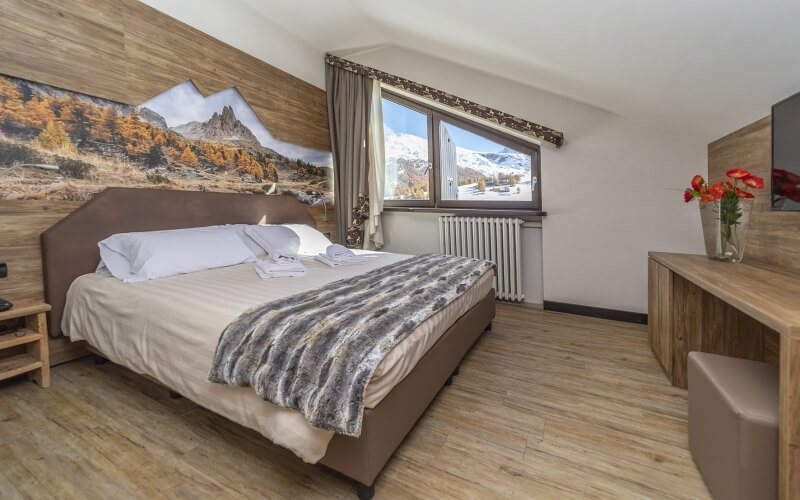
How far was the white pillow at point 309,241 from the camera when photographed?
3262mm

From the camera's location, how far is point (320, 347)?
1.20 m

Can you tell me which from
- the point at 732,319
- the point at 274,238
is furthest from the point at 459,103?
the point at 732,319

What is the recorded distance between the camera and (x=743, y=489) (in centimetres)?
101

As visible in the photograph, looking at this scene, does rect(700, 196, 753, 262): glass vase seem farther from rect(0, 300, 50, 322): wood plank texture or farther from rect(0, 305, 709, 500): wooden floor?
rect(0, 300, 50, 322): wood plank texture

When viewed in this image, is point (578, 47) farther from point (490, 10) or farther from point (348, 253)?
point (348, 253)

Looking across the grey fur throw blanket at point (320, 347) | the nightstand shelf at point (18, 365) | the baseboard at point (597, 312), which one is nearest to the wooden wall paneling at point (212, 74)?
the nightstand shelf at point (18, 365)

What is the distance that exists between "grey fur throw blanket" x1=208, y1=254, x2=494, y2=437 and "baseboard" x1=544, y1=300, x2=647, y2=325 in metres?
2.00

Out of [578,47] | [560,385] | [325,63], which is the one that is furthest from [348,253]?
[325,63]

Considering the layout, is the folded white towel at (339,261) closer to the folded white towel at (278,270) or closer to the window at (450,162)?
the folded white towel at (278,270)

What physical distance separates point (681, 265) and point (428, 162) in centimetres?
274

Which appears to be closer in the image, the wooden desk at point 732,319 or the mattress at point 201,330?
the wooden desk at point 732,319

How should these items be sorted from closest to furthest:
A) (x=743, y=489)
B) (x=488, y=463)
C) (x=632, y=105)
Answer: (x=743, y=489) → (x=488, y=463) → (x=632, y=105)

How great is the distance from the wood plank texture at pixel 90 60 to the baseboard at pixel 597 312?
11.7ft

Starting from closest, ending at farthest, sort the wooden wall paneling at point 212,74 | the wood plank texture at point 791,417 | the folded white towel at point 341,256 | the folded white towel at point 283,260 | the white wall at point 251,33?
the wood plank texture at point 791,417, the folded white towel at point 283,260, the wooden wall paneling at point 212,74, the folded white towel at point 341,256, the white wall at point 251,33
